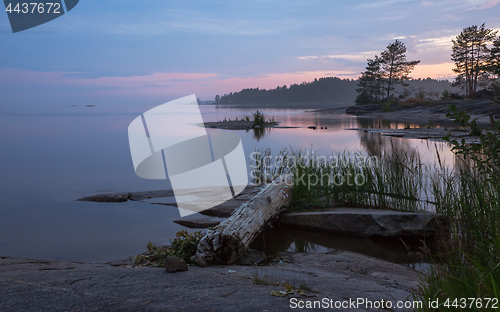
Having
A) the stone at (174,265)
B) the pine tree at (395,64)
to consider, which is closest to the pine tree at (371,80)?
the pine tree at (395,64)

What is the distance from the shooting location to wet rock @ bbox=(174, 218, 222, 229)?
18.5 ft

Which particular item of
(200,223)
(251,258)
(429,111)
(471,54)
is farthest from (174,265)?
(471,54)

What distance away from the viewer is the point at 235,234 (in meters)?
3.81

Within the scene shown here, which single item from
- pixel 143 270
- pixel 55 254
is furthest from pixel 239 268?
pixel 55 254

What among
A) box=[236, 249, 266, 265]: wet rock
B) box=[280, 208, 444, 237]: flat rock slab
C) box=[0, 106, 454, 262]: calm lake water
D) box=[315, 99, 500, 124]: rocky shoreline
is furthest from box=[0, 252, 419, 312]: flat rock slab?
box=[315, 99, 500, 124]: rocky shoreline

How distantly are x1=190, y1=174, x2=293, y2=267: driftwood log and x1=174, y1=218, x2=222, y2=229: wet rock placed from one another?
1106mm

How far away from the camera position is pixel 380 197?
568 centimetres

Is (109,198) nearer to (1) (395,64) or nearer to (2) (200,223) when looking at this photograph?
(2) (200,223)

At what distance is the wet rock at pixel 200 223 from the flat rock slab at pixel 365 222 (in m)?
1.14

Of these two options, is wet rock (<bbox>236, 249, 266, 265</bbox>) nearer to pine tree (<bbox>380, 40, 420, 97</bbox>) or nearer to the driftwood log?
the driftwood log

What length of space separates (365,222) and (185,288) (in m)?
3.20

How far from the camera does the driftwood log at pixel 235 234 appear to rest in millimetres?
3729

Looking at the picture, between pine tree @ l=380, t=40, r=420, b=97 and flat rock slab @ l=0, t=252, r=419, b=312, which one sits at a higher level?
pine tree @ l=380, t=40, r=420, b=97

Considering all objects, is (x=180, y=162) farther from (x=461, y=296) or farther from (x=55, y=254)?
(x=461, y=296)
